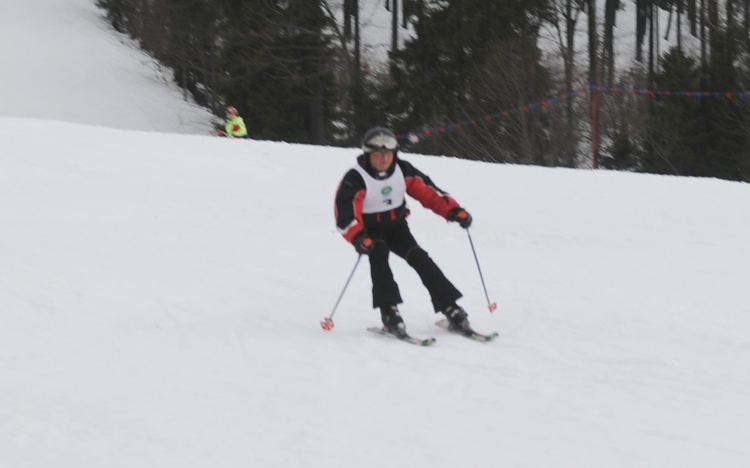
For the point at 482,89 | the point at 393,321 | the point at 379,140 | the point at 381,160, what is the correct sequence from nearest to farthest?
the point at 379,140 < the point at 381,160 < the point at 393,321 < the point at 482,89

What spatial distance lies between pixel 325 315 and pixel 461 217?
54.8 inches

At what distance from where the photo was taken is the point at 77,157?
526 inches

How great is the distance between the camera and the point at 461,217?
20.9 ft

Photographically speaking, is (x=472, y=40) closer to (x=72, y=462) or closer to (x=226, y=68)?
(x=226, y=68)

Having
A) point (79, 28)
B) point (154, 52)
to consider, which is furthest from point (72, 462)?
point (79, 28)

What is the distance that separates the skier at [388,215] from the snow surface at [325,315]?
265mm

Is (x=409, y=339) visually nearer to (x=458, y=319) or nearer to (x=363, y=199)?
(x=458, y=319)

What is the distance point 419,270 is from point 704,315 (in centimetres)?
228

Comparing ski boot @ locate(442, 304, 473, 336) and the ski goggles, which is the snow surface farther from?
the ski goggles

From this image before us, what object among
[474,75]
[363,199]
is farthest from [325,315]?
[474,75]

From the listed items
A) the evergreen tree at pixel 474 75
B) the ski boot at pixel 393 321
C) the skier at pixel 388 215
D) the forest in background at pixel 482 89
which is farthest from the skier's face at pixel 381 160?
the evergreen tree at pixel 474 75

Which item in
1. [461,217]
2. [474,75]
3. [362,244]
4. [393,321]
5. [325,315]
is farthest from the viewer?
[474,75]

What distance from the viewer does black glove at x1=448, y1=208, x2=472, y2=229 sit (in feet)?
20.7

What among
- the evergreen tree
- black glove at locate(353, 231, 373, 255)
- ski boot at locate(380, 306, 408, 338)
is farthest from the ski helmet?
the evergreen tree
